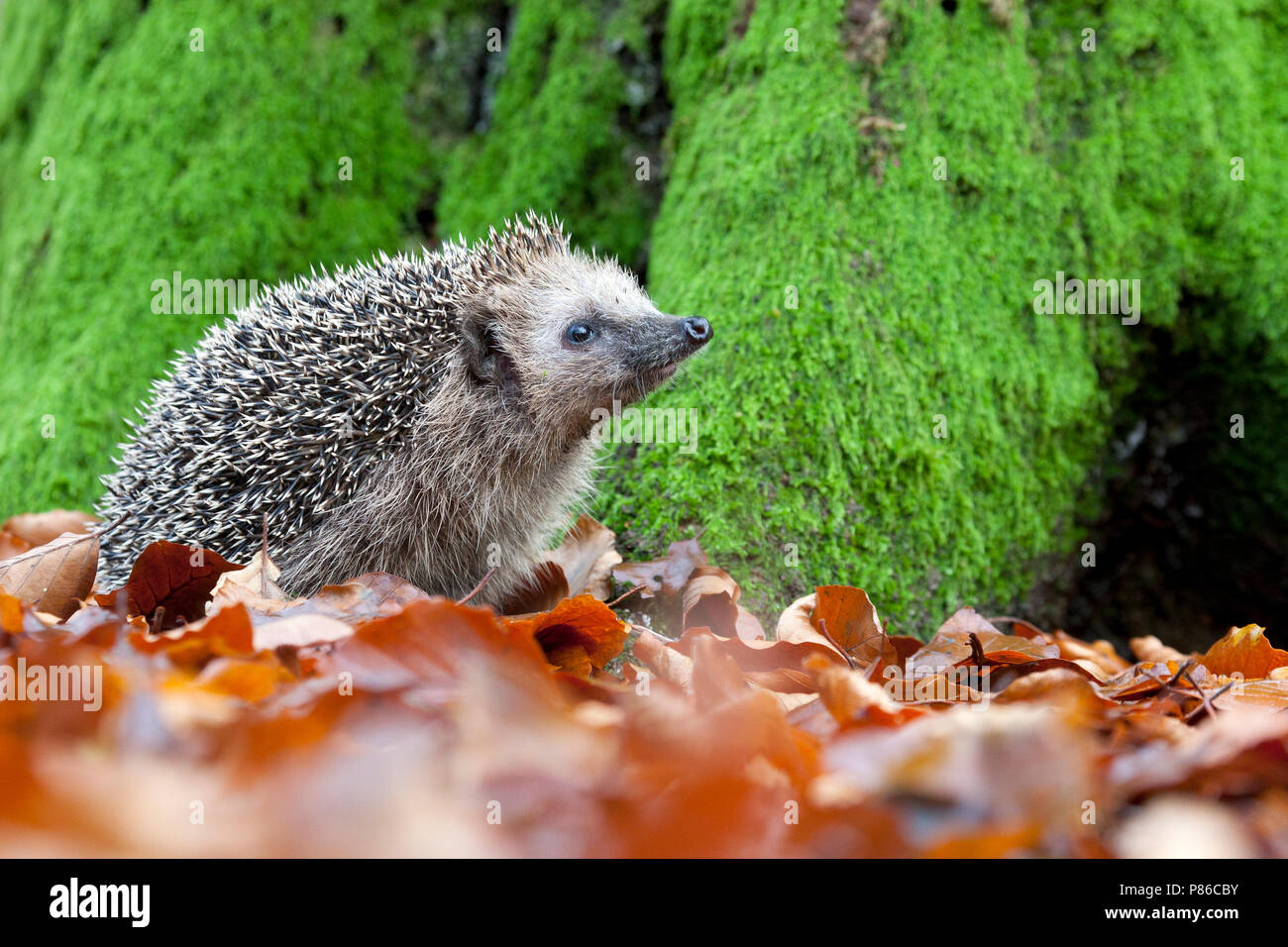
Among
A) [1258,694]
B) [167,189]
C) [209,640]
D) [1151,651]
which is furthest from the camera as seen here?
[167,189]

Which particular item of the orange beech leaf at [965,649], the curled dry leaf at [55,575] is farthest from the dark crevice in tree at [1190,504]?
the curled dry leaf at [55,575]

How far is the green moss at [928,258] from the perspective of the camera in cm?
532

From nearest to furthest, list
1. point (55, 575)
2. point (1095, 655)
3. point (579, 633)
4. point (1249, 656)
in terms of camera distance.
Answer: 1. point (579, 633)
2. point (55, 575)
3. point (1249, 656)
4. point (1095, 655)

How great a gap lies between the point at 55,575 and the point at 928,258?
4770mm

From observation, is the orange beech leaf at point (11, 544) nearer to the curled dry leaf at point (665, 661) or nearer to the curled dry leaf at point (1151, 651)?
the curled dry leaf at point (665, 661)

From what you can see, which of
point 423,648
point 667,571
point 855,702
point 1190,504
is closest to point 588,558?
point 667,571

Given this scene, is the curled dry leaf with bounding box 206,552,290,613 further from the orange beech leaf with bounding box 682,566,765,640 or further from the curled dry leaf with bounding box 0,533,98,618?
the orange beech leaf with bounding box 682,566,765,640

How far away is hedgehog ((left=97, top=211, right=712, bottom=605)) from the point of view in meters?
4.86

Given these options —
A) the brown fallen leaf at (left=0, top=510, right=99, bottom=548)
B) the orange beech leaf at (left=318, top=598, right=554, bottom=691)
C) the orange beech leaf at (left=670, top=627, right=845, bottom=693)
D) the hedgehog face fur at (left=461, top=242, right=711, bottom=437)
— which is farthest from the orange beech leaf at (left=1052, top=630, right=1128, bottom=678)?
the brown fallen leaf at (left=0, top=510, right=99, bottom=548)

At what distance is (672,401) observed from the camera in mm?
5648

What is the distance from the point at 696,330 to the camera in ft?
16.6

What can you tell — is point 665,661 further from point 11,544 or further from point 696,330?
point 11,544

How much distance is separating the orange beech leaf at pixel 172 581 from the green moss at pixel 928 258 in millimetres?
2208
